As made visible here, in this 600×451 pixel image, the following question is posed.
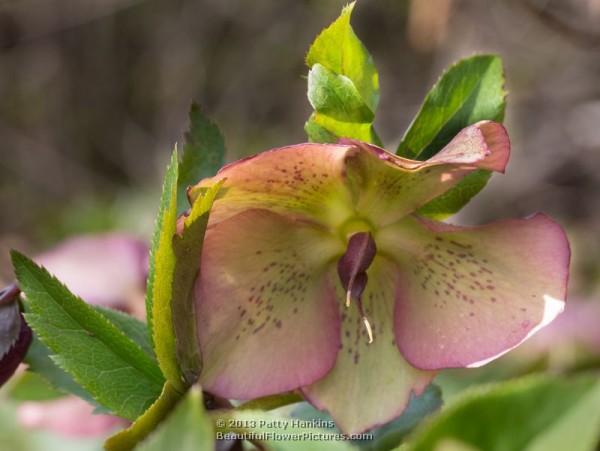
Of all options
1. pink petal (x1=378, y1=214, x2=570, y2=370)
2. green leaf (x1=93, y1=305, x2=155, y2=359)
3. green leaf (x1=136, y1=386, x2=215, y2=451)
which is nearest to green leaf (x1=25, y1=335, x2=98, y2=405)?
green leaf (x1=93, y1=305, x2=155, y2=359)

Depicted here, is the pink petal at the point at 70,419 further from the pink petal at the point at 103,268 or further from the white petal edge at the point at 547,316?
the white petal edge at the point at 547,316

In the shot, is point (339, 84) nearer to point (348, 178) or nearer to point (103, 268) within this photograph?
point (348, 178)

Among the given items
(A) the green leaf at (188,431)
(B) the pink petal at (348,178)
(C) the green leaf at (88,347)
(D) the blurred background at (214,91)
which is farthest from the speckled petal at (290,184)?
(D) the blurred background at (214,91)

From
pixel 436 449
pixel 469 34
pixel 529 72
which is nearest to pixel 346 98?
pixel 436 449

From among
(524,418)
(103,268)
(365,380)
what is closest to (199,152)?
(365,380)

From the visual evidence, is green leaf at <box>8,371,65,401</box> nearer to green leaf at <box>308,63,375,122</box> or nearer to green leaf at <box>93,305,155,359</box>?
green leaf at <box>93,305,155,359</box>

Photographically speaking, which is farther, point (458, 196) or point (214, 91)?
point (214, 91)
